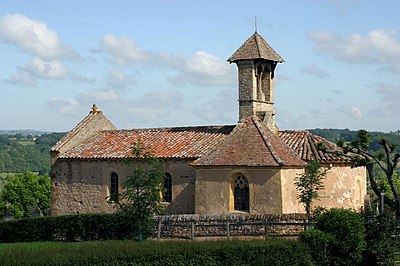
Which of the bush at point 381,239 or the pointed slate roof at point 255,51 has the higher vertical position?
the pointed slate roof at point 255,51

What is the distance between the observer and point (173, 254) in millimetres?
26375

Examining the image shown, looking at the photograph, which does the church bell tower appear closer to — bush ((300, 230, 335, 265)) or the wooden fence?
the wooden fence

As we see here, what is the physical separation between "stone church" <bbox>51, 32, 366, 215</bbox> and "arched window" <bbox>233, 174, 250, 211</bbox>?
60 millimetres

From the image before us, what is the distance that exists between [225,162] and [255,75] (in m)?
8.53

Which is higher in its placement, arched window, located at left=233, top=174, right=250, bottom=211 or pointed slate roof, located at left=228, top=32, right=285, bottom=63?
pointed slate roof, located at left=228, top=32, right=285, bottom=63

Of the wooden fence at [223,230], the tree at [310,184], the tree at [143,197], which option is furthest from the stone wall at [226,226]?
the tree at [310,184]

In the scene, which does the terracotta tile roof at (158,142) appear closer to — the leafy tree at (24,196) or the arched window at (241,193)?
the arched window at (241,193)

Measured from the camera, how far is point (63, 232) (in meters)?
39.2

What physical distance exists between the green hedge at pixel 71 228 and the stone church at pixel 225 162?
3910mm

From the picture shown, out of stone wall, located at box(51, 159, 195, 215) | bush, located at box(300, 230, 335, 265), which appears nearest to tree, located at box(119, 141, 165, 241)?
stone wall, located at box(51, 159, 195, 215)

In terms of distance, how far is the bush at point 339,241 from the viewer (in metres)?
28.0

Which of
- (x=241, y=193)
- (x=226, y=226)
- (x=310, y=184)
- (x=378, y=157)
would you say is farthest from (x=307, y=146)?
(x=226, y=226)

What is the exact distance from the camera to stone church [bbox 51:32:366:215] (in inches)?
1471

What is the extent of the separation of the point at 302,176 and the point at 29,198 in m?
46.5
